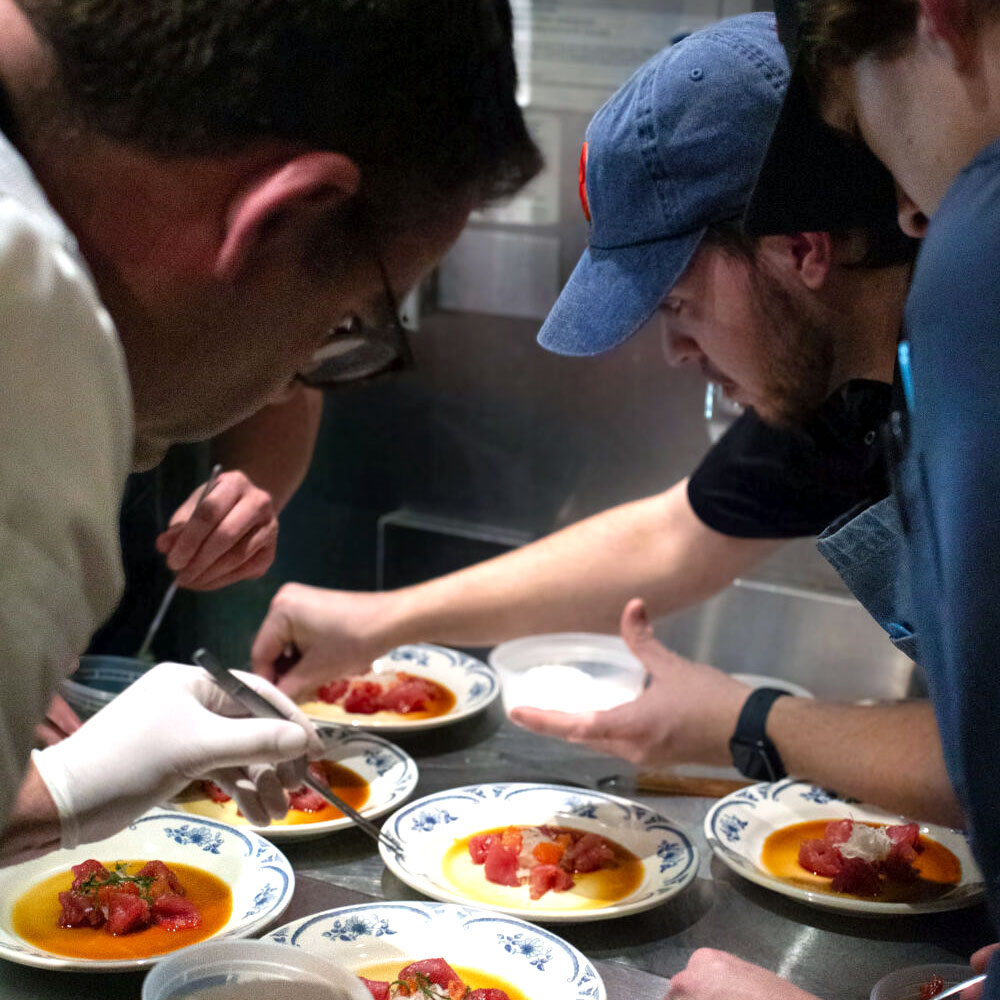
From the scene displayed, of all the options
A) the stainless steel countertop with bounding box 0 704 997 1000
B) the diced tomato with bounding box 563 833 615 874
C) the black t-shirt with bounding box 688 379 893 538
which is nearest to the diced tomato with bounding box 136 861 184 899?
the stainless steel countertop with bounding box 0 704 997 1000

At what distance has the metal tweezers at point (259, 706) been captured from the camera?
1332 mm

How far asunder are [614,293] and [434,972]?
72 cm

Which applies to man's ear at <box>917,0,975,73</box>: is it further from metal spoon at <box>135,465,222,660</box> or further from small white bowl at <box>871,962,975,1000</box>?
metal spoon at <box>135,465,222,660</box>

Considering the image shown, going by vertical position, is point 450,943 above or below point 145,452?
below

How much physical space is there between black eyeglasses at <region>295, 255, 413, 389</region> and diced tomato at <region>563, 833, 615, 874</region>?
61cm

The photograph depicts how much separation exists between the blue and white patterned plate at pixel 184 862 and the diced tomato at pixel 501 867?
22 centimetres

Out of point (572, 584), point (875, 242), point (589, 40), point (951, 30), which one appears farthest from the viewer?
point (589, 40)

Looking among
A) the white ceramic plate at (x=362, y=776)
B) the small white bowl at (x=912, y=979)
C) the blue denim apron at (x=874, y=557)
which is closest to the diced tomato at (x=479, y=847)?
the white ceramic plate at (x=362, y=776)

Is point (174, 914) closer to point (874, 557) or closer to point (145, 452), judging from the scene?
point (145, 452)

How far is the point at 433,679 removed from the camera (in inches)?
78.4

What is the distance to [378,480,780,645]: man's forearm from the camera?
6.13ft

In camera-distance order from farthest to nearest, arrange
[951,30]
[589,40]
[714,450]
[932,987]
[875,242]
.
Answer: [589,40] < [714,450] < [875,242] < [932,987] < [951,30]

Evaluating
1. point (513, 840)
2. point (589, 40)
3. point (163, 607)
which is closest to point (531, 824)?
point (513, 840)

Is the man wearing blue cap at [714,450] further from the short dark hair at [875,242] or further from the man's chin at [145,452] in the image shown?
the man's chin at [145,452]
